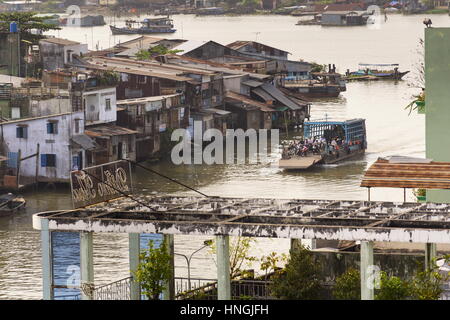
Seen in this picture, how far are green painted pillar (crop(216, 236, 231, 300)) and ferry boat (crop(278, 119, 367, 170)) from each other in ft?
80.8

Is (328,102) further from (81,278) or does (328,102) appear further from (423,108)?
(81,278)

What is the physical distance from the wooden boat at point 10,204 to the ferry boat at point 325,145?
8937 millimetres

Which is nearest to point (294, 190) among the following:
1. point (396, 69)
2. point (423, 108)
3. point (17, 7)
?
point (423, 108)

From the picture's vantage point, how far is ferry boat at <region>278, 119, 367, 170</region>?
44.0 m

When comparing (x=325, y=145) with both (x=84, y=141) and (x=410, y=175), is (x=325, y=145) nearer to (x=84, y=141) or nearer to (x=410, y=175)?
(x=84, y=141)

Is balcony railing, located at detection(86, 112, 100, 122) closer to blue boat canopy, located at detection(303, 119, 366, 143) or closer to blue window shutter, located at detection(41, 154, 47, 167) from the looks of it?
blue window shutter, located at detection(41, 154, 47, 167)

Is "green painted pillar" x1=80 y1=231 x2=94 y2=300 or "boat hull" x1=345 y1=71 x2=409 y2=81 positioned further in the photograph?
"boat hull" x1=345 y1=71 x2=409 y2=81

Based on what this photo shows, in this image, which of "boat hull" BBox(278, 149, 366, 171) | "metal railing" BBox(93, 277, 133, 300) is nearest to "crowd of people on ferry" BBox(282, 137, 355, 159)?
"boat hull" BBox(278, 149, 366, 171)

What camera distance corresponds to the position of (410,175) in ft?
82.7

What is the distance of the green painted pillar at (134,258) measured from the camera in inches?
767

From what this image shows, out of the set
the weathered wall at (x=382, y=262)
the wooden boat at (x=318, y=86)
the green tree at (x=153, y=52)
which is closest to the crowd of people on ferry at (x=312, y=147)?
the green tree at (x=153, y=52)

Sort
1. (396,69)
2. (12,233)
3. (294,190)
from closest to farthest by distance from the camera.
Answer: (12,233)
(294,190)
(396,69)

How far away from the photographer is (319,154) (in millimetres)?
44781

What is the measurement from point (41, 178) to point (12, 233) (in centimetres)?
666
